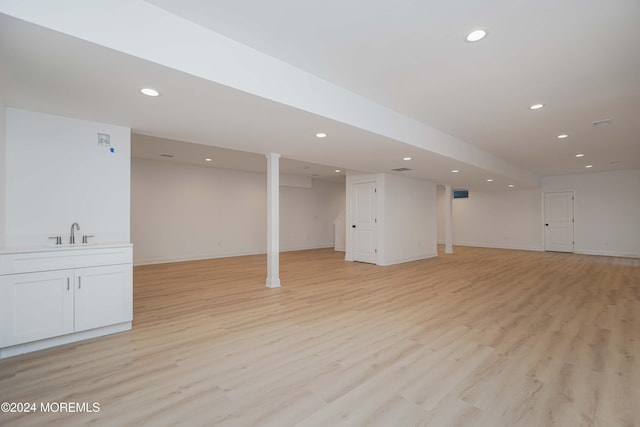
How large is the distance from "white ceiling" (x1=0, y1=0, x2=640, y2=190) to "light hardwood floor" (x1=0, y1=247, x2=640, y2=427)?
2.29 meters

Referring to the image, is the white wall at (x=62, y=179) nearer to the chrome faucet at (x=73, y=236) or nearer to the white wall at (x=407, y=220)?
the chrome faucet at (x=73, y=236)

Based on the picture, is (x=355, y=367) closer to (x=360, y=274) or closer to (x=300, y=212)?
(x=360, y=274)

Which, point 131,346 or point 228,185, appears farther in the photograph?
point 228,185

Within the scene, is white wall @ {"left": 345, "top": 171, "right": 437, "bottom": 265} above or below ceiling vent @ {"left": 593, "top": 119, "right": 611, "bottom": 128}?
below

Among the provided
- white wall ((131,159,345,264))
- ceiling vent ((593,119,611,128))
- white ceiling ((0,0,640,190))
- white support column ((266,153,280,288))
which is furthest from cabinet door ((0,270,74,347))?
ceiling vent ((593,119,611,128))

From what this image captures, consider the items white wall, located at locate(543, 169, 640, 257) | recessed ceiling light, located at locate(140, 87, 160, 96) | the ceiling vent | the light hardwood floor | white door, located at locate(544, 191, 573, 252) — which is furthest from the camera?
white door, located at locate(544, 191, 573, 252)

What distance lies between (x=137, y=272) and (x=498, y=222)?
468 inches

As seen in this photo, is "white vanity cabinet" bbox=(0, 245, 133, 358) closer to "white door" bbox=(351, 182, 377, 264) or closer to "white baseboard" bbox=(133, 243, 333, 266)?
"white baseboard" bbox=(133, 243, 333, 266)

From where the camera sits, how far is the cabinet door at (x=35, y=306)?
252 cm

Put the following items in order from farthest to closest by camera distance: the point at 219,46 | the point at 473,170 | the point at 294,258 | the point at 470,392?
the point at 294,258 < the point at 473,170 < the point at 219,46 < the point at 470,392

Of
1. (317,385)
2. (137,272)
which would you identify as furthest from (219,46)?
(137,272)

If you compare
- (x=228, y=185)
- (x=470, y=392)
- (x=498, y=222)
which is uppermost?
(x=228, y=185)

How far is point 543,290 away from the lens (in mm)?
4859

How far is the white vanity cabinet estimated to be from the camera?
8.36ft
